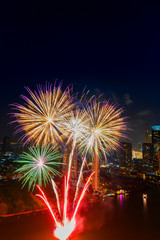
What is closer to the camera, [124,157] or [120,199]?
[120,199]

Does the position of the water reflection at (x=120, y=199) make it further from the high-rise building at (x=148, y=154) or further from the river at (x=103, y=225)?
the high-rise building at (x=148, y=154)

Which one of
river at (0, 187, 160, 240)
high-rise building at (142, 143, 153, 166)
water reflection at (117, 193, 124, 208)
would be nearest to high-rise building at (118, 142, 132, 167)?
high-rise building at (142, 143, 153, 166)

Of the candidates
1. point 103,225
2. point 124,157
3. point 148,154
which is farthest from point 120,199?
point 148,154

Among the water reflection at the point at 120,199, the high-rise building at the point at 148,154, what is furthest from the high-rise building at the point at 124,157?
the water reflection at the point at 120,199

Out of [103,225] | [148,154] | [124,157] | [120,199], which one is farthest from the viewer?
[148,154]

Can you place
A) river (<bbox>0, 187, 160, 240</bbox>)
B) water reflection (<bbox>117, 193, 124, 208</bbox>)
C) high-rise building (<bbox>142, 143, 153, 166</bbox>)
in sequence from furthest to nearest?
high-rise building (<bbox>142, 143, 153, 166</bbox>) < water reflection (<bbox>117, 193, 124, 208</bbox>) < river (<bbox>0, 187, 160, 240</bbox>)

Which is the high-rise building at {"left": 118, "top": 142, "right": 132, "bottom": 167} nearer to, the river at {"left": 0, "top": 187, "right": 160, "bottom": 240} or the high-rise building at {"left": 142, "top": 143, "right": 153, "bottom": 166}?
the high-rise building at {"left": 142, "top": 143, "right": 153, "bottom": 166}

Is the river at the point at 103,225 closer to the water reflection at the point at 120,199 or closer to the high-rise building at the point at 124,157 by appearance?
the water reflection at the point at 120,199

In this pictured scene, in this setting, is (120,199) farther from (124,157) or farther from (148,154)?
(148,154)

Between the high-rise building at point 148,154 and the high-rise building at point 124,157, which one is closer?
the high-rise building at point 124,157

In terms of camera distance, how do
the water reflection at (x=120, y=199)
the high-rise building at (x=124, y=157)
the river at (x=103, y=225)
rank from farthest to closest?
the high-rise building at (x=124, y=157), the water reflection at (x=120, y=199), the river at (x=103, y=225)

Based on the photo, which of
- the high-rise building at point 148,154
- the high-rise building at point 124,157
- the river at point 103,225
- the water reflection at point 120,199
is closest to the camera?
the river at point 103,225

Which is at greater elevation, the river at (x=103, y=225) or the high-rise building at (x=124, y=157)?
the high-rise building at (x=124, y=157)

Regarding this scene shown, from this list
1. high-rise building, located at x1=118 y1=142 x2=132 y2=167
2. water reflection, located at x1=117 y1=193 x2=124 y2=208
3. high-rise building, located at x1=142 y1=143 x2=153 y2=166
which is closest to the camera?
water reflection, located at x1=117 y1=193 x2=124 y2=208
